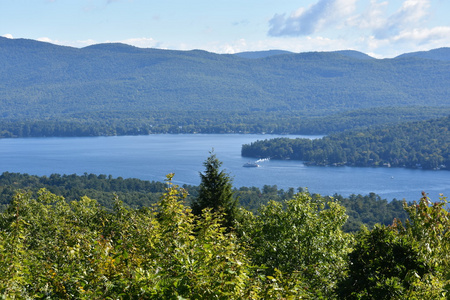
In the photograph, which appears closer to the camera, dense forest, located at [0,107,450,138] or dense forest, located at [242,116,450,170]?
dense forest, located at [242,116,450,170]

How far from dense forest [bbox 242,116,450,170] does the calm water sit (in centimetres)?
455

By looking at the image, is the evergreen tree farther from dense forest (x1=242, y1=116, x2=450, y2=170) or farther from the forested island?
dense forest (x1=242, y1=116, x2=450, y2=170)

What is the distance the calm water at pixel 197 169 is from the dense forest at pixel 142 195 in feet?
29.5

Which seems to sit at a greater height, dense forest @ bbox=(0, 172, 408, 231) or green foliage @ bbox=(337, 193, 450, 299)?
green foliage @ bbox=(337, 193, 450, 299)

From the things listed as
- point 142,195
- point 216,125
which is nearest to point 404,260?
point 142,195

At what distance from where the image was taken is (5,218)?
19.2m

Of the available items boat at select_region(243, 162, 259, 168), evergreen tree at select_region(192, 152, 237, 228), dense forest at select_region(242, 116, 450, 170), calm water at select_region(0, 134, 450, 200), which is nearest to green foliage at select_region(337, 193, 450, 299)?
evergreen tree at select_region(192, 152, 237, 228)

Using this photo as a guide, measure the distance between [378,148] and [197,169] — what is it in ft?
146

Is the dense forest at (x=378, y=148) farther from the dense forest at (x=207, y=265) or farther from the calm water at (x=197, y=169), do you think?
the dense forest at (x=207, y=265)

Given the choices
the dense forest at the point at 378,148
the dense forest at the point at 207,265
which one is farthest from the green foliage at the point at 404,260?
the dense forest at the point at 378,148

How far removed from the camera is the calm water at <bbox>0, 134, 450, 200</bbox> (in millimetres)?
78062

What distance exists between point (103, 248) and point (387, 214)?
51456 millimetres

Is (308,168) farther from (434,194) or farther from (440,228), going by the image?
(440,228)

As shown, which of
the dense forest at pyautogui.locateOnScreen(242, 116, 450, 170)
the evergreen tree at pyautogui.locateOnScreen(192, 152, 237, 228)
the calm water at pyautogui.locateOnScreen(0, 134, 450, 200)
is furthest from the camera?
the dense forest at pyautogui.locateOnScreen(242, 116, 450, 170)
